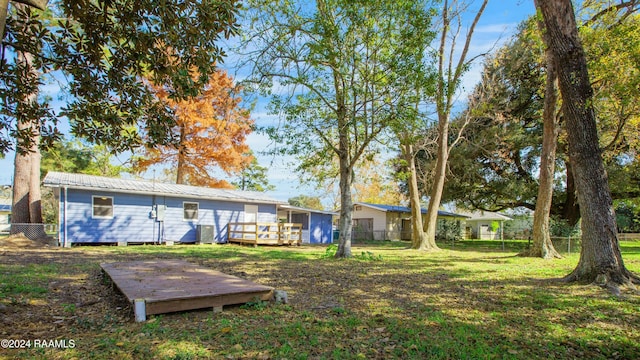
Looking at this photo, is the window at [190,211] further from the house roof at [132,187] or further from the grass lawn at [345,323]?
the grass lawn at [345,323]

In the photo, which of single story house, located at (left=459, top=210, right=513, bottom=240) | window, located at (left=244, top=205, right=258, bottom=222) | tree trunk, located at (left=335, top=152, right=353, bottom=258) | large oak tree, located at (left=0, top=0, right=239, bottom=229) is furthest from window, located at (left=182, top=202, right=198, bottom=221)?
single story house, located at (left=459, top=210, right=513, bottom=240)

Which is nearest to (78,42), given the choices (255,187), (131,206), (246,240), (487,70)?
(131,206)

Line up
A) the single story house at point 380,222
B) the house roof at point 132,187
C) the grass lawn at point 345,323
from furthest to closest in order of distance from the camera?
the single story house at point 380,222 < the house roof at point 132,187 < the grass lawn at point 345,323

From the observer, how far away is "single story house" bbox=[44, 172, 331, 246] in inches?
603

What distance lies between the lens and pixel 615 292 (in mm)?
6238

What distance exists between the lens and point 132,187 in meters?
17.1

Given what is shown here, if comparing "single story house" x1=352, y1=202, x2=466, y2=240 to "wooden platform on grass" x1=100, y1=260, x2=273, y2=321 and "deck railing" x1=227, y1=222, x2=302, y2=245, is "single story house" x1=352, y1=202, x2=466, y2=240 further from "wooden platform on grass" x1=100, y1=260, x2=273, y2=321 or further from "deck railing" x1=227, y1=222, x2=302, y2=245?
"wooden platform on grass" x1=100, y1=260, x2=273, y2=321

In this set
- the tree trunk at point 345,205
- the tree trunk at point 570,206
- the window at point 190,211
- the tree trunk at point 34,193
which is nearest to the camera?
the tree trunk at point 345,205

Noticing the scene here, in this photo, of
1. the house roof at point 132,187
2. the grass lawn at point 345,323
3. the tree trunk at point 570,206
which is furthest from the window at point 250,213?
the tree trunk at point 570,206

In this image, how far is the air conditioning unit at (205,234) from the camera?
18.6 m

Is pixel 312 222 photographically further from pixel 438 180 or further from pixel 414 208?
pixel 438 180

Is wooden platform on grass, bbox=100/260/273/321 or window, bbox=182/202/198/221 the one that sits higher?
window, bbox=182/202/198/221

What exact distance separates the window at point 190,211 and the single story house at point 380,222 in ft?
46.2

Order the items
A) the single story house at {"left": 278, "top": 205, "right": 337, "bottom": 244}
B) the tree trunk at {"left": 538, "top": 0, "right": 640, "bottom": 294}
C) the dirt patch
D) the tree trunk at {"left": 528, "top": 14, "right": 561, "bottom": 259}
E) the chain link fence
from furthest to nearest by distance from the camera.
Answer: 1. the single story house at {"left": 278, "top": 205, "right": 337, "bottom": 244}
2. the chain link fence
3. the dirt patch
4. the tree trunk at {"left": 528, "top": 14, "right": 561, "bottom": 259}
5. the tree trunk at {"left": 538, "top": 0, "right": 640, "bottom": 294}
